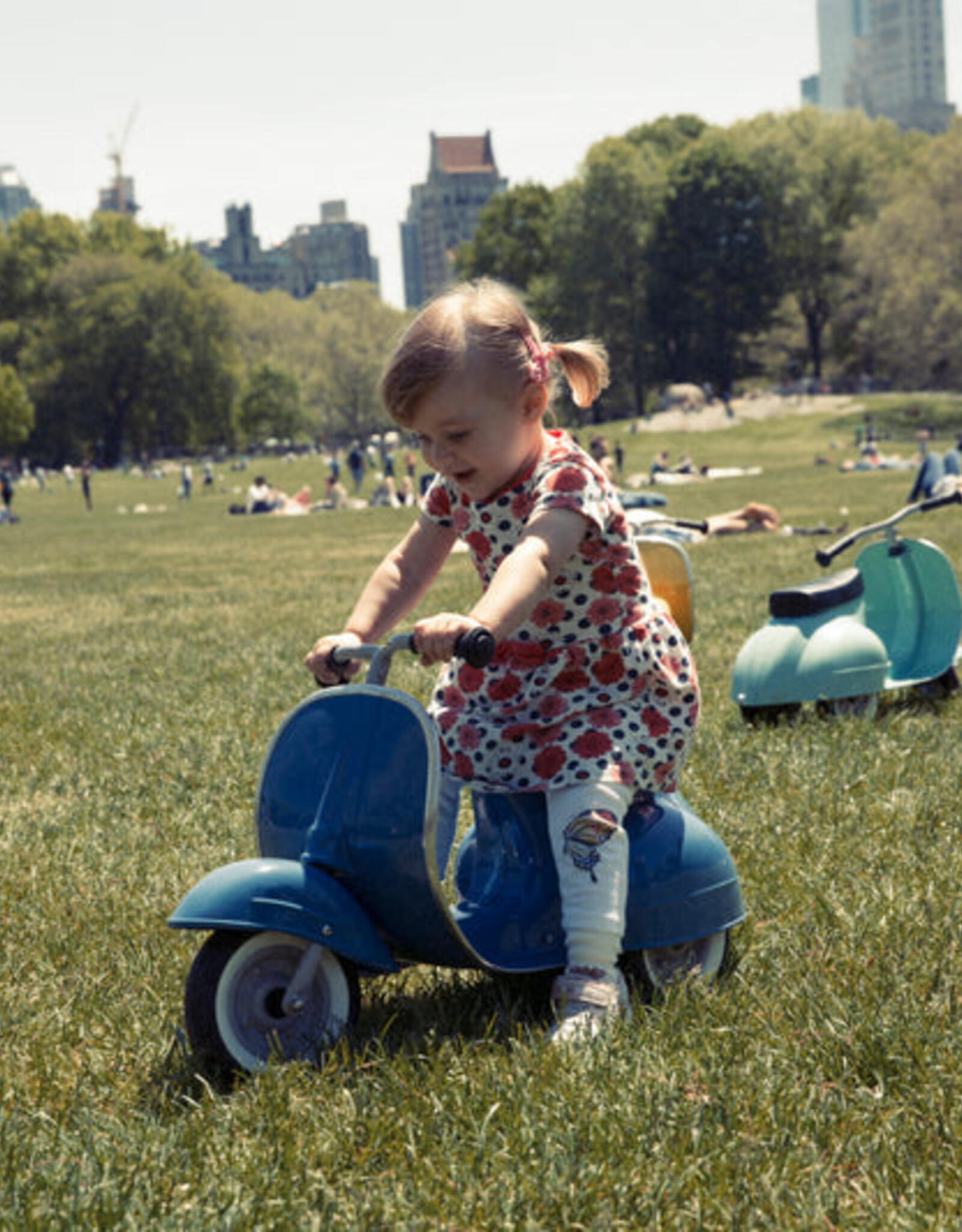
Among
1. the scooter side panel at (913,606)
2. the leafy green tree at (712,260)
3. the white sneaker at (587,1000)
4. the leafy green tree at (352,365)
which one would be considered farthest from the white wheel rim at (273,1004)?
the leafy green tree at (352,365)

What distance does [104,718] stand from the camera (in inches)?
272

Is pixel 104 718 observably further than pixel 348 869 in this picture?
Yes

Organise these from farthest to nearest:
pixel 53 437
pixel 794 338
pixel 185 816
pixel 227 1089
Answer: pixel 53 437 < pixel 794 338 < pixel 185 816 < pixel 227 1089

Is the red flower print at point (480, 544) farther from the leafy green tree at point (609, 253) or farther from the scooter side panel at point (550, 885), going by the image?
the leafy green tree at point (609, 253)

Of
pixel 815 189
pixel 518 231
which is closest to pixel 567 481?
pixel 815 189

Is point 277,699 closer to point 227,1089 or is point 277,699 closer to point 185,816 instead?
Result: point 185,816

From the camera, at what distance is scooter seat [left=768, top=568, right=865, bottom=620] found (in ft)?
19.4

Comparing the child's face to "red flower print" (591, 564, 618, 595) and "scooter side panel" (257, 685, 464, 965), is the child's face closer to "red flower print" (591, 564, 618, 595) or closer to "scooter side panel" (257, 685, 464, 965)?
"red flower print" (591, 564, 618, 595)

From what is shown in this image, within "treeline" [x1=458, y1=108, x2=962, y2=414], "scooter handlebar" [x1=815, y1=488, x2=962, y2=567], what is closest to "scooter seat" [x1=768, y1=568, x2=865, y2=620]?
"scooter handlebar" [x1=815, y1=488, x2=962, y2=567]

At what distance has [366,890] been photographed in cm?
281

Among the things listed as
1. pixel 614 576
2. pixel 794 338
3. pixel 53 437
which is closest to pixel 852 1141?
pixel 614 576

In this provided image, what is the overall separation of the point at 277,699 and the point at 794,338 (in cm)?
6914

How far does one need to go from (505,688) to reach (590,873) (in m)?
0.45

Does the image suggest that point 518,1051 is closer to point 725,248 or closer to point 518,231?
point 725,248
